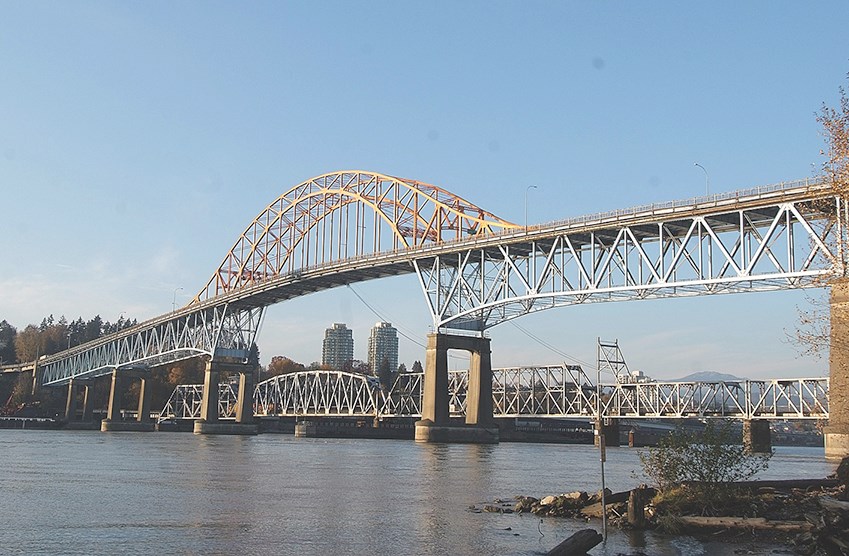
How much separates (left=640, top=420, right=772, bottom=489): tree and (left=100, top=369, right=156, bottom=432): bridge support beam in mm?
168213

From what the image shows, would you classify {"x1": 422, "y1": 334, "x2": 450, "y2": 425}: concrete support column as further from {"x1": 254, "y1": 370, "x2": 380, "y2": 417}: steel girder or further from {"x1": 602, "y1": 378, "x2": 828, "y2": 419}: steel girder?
{"x1": 254, "y1": 370, "x2": 380, "y2": 417}: steel girder

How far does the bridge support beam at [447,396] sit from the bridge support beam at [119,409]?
314 feet

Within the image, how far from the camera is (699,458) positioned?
1017 inches

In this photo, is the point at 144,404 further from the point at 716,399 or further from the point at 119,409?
the point at 716,399

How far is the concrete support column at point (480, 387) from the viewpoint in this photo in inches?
4168

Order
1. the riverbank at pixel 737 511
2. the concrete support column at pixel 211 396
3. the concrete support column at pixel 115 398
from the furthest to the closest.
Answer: the concrete support column at pixel 115 398, the concrete support column at pixel 211 396, the riverbank at pixel 737 511

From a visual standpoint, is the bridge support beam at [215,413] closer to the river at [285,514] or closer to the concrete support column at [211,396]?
the concrete support column at [211,396]

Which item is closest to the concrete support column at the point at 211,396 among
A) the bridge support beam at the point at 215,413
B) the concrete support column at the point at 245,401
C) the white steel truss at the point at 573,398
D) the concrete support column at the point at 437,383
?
the bridge support beam at the point at 215,413

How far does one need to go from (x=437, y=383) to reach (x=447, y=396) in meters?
2.06

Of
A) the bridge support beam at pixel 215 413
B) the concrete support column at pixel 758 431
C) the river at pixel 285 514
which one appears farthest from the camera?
the bridge support beam at pixel 215 413

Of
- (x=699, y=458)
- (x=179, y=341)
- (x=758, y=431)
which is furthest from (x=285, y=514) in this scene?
(x=179, y=341)

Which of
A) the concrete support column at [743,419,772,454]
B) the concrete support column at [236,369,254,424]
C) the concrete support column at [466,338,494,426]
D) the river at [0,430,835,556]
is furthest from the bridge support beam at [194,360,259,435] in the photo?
the river at [0,430,835,556]

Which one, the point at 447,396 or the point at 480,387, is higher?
the point at 480,387

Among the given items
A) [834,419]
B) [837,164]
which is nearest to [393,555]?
[837,164]
